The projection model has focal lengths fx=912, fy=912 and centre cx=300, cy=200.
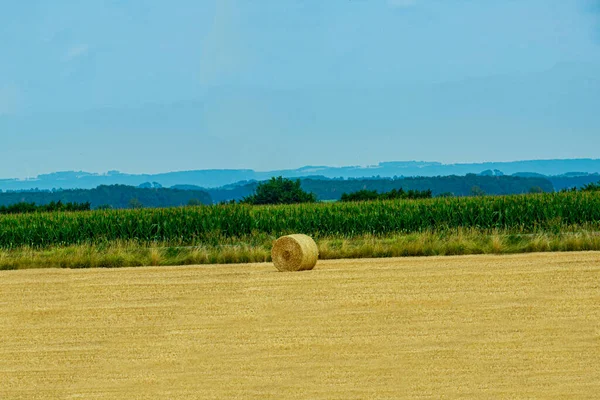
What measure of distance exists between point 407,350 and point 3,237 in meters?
18.0

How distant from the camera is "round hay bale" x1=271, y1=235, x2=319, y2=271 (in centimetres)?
1752

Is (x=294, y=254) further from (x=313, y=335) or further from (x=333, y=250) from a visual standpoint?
(x=313, y=335)

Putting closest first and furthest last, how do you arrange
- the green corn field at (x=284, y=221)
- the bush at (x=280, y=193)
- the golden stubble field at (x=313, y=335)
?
the golden stubble field at (x=313, y=335) < the green corn field at (x=284, y=221) < the bush at (x=280, y=193)

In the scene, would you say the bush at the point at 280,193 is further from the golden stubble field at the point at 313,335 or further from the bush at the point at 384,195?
the golden stubble field at the point at 313,335

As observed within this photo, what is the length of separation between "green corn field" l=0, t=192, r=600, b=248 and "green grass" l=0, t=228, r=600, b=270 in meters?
2.80

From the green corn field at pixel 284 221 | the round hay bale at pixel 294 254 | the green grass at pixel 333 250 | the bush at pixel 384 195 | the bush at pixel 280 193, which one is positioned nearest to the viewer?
the round hay bale at pixel 294 254

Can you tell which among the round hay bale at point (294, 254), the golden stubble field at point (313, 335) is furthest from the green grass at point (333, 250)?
the golden stubble field at point (313, 335)

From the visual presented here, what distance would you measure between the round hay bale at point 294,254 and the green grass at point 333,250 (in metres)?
2.14

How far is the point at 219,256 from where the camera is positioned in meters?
19.9

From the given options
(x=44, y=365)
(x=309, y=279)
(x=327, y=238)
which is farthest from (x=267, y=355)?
(x=327, y=238)

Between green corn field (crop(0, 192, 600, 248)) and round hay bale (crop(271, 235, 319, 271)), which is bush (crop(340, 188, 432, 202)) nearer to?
green corn field (crop(0, 192, 600, 248))

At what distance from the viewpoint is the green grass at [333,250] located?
1984 centimetres

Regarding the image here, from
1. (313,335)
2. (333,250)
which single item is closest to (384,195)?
(333,250)

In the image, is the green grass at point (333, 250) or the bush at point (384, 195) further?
the bush at point (384, 195)
